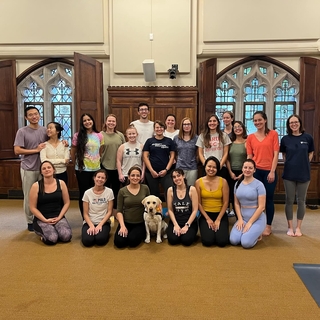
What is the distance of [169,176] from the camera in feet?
13.1

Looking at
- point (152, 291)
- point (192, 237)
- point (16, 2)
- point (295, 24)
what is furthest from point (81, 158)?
point (295, 24)

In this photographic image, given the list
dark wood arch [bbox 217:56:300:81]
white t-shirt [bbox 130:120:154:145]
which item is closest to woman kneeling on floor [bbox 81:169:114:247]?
white t-shirt [bbox 130:120:154:145]

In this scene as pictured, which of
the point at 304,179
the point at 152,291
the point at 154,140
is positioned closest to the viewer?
the point at 152,291

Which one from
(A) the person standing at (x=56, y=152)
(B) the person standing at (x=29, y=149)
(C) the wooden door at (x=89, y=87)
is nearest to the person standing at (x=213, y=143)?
(A) the person standing at (x=56, y=152)

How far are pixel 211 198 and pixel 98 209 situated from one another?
1388 mm

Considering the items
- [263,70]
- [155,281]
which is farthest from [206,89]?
[155,281]

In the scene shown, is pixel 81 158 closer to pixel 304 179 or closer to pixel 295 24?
pixel 304 179

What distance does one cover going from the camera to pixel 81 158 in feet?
12.8

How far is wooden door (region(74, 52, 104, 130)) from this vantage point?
5949mm

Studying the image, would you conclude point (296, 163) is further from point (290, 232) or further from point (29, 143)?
point (29, 143)

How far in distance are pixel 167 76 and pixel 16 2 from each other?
3660 millimetres

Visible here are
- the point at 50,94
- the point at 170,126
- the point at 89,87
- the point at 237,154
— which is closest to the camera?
the point at 237,154

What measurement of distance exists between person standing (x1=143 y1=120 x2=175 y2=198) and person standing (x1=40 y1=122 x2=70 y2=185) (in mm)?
1079

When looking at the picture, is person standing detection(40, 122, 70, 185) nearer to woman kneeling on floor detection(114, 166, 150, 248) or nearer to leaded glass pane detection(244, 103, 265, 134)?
woman kneeling on floor detection(114, 166, 150, 248)
